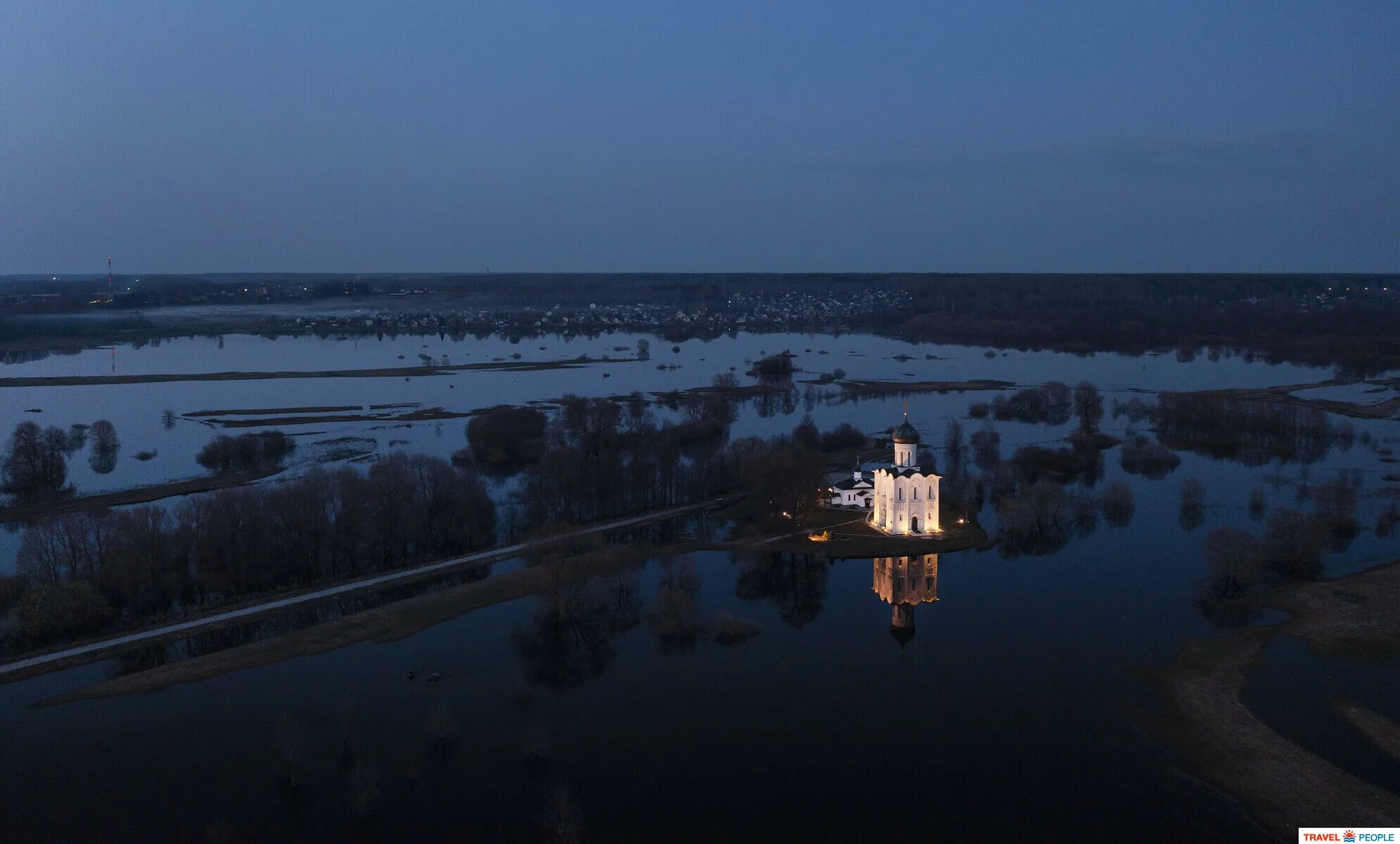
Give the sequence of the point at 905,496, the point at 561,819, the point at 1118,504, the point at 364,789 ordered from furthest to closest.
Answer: the point at 1118,504
the point at 905,496
the point at 364,789
the point at 561,819

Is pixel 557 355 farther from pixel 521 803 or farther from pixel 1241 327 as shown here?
pixel 521 803

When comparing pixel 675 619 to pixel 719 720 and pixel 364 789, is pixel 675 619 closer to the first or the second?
pixel 719 720

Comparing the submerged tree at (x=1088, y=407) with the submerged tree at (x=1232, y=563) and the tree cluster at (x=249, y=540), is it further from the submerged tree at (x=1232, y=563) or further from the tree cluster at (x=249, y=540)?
the tree cluster at (x=249, y=540)

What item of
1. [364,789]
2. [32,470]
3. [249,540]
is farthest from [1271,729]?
[32,470]

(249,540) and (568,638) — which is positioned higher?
(249,540)

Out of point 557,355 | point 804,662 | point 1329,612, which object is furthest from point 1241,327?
point 804,662

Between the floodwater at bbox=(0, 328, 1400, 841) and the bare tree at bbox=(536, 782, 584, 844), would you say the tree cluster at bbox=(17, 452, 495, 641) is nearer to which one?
the floodwater at bbox=(0, 328, 1400, 841)
